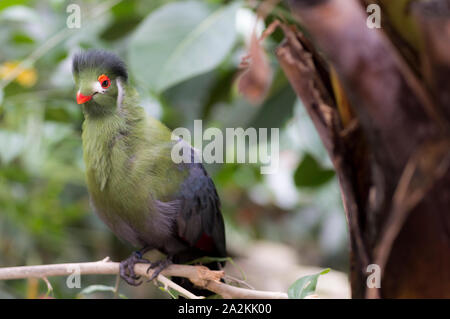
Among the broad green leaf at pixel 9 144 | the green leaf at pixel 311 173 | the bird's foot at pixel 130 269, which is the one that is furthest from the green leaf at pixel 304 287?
the broad green leaf at pixel 9 144

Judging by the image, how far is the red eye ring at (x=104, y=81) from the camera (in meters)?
0.82

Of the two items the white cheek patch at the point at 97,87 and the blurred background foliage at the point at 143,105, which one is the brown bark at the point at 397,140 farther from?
the blurred background foliage at the point at 143,105

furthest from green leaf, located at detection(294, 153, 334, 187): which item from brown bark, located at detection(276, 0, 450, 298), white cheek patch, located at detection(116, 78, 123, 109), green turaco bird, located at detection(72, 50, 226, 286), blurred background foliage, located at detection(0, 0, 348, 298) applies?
brown bark, located at detection(276, 0, 450, 298)

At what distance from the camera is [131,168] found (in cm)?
85

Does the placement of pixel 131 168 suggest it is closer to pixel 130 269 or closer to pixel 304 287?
pixel 130 269

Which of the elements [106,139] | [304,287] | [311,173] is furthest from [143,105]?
[311,173]

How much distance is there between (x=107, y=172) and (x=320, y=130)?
43cm

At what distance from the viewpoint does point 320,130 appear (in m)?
0.55

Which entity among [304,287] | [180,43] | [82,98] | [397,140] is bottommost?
[304,287]

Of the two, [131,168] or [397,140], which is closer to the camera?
[397,140]

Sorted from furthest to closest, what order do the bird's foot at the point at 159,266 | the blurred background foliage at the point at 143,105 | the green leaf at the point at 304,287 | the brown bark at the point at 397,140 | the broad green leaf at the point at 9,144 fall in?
the broad green leaf at the point at 9,144 → the blurred background foliage at the point at 143,105 → the bird's foot at the point at 159,266 → the green leaf at the point at 304,287 → the brown bark at the point at 397,140

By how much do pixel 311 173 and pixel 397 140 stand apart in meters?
1.16

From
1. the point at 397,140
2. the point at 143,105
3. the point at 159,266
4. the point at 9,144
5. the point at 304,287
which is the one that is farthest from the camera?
the point at 9,144

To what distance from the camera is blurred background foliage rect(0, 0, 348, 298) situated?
4.05 ft
